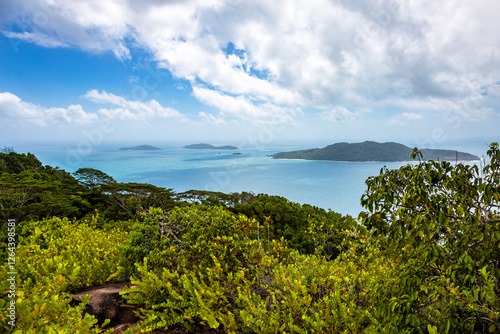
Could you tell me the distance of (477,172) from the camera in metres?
2.35

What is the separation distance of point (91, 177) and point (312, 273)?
2683cm

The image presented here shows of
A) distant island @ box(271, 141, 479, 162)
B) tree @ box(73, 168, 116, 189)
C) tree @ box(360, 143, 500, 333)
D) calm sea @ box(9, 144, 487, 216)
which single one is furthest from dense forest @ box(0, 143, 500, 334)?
distant island @ box(271, 141, 479, 162)

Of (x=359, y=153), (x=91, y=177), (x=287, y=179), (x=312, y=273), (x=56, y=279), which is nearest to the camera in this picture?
(x=56, y=279)

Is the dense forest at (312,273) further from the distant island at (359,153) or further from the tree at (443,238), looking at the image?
the distant island at (359,153)

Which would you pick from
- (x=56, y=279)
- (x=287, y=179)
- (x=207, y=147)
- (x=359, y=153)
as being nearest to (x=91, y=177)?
(x=56, y=279)

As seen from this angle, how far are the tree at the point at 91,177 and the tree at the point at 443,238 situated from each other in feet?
87.2

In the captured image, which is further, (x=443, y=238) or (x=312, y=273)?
(x=312, y=273)

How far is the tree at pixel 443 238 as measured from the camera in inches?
76.9

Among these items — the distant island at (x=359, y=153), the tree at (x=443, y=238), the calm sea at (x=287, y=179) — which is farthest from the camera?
the distant island at (x=359, y=153)

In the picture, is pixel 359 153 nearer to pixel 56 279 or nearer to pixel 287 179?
pixel 287 179

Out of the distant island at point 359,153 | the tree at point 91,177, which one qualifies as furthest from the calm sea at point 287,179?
the tree at point 91,177

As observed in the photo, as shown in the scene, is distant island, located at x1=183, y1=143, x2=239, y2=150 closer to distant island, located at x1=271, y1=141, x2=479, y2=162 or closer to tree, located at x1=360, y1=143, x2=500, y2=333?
distant island, located at x1=271, y1=141, x2=479, y2=162

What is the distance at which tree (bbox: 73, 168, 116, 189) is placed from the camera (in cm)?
2511

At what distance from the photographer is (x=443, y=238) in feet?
7.06
